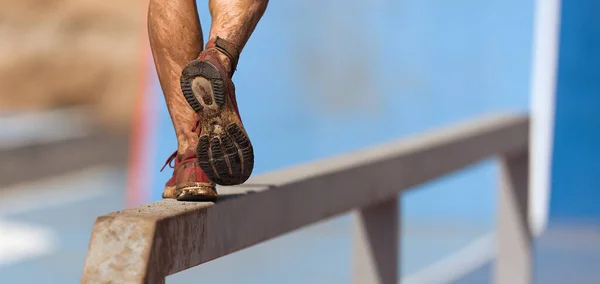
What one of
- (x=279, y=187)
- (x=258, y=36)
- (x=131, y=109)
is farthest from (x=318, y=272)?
(x=131, y=109)

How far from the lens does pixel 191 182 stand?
1.66 metres

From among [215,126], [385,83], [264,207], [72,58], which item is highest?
[215,126]

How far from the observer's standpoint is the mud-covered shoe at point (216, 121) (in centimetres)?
156

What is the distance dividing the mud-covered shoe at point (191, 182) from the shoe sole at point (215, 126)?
0.18 feet

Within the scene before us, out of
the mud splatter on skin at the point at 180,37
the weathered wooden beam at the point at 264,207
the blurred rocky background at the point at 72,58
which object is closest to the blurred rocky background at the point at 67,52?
the blurred rocky background at the point at 72,58

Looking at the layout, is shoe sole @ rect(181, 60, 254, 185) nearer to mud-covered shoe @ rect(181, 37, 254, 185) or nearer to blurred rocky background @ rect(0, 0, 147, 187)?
mud-covered shoe @ rect(181, 37, 254, 185)

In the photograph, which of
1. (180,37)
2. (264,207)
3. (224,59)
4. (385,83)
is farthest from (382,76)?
(224,59)

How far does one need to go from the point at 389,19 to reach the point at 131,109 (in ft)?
37.4

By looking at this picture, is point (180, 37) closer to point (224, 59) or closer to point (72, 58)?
point (224, 59)

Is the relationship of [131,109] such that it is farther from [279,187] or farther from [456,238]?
[279,187]

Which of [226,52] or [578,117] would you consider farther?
[578,117]

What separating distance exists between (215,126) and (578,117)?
558cm

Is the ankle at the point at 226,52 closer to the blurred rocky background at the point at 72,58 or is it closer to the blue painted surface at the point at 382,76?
the blue painted surface at the point at 382,76

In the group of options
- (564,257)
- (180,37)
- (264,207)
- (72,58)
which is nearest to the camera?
(180,37)
